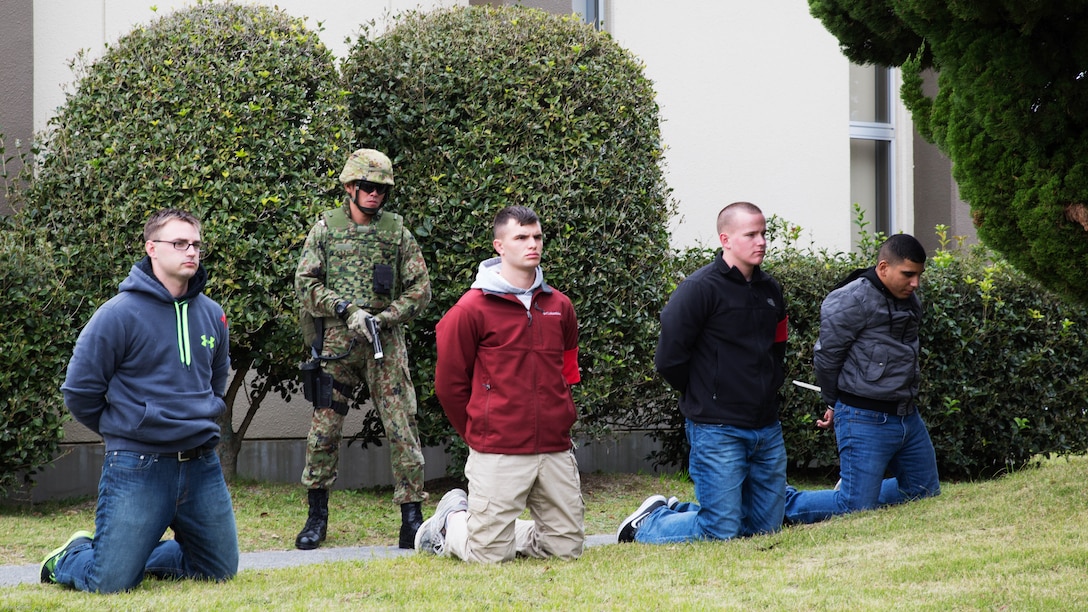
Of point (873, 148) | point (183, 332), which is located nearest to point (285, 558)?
point (183, 332)

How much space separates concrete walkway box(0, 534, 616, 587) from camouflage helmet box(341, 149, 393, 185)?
7.12 ft

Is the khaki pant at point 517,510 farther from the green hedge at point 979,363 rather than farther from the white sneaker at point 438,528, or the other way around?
the green hedge at point 979,363

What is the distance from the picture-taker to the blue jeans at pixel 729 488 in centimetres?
645

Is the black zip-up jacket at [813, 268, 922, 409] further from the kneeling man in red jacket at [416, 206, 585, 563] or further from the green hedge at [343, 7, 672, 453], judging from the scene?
the kneeling man in red jacket at [416, 206, 585, 563]

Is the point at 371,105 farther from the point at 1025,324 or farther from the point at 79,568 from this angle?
the point at 1025,324

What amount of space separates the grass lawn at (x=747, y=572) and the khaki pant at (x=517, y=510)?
122 millimetres

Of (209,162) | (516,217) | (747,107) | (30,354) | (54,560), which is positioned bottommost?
(54,560)

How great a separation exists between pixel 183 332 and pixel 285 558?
170cm

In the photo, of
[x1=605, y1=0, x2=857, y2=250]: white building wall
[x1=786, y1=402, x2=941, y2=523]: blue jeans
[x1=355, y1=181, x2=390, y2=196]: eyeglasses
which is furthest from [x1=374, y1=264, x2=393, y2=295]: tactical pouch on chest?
[x1=605, y1=0, x2=857, y2=250]: white building wall

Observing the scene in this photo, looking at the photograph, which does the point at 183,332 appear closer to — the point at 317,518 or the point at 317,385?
Result: the point at 317,385

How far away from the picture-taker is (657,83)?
11297mm

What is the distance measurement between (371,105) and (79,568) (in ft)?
14.7

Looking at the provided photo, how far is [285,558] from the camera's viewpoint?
6.29 meters

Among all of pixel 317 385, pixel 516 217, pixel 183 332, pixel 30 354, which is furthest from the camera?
pixel 30 354
